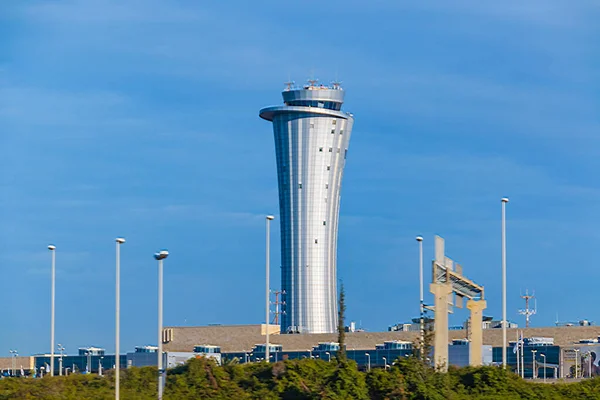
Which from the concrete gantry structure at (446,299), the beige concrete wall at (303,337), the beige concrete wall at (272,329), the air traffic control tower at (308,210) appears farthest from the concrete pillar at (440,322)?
the air traffic control tower at (308,210)

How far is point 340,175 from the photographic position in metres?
186

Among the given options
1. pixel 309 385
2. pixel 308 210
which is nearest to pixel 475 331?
pixel 309 385

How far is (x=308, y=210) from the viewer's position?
181250 millimetres

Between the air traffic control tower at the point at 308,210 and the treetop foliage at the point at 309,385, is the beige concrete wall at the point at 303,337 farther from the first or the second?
the treetop foliage at the point at 309,385

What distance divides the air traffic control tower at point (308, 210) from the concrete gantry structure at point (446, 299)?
10555 centimetres

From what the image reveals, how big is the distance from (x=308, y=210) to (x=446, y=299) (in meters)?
110

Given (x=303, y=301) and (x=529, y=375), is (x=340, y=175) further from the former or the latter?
(x=529, y=375)

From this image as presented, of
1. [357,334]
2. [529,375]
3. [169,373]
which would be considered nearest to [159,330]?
[169,373]

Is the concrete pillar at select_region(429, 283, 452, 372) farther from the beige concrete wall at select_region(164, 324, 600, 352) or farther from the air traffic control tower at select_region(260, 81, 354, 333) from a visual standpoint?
the air traffic control tower at select_region(260, 81, 354, 333)

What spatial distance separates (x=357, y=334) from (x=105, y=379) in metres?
92.0

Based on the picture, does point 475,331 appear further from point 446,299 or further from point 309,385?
point 309,385

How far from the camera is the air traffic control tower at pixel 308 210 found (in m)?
182

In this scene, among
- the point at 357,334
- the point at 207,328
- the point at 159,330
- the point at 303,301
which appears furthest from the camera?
the point at 303,301

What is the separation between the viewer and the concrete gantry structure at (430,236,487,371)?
69825 mm
